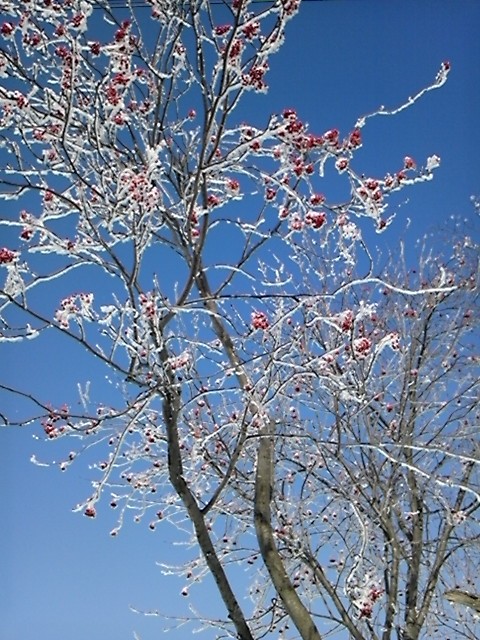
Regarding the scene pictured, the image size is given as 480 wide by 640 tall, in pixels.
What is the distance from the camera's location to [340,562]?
422cm

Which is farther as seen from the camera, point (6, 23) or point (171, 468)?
point (171, 468)

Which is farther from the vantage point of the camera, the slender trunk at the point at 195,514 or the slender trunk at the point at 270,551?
the slender trunk at the point at 270,551

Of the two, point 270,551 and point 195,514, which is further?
point 270,551

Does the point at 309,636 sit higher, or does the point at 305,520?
the point at 305,520

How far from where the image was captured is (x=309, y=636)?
128 inches

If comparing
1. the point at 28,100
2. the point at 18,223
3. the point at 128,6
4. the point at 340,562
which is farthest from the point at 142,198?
the point at 340,562

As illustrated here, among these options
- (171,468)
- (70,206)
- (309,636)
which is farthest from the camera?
(309,636)

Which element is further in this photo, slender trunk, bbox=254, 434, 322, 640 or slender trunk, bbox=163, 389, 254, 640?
slender trunk, bbox=254, 434, 322, 640

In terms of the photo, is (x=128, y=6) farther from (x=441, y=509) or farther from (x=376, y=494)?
(x=441, y=509)

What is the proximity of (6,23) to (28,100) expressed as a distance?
26 cm

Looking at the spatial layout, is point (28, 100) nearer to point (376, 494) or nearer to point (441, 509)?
point (376, 494)

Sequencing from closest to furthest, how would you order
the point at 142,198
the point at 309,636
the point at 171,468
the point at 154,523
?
1. the point at 142,198
2. the point at 171,468
3. the point at 309,636
4. the point at 154,523

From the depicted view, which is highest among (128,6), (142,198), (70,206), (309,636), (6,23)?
(128,6)

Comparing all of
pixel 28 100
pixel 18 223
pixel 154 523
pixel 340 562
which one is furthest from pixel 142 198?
pixel 340 562
